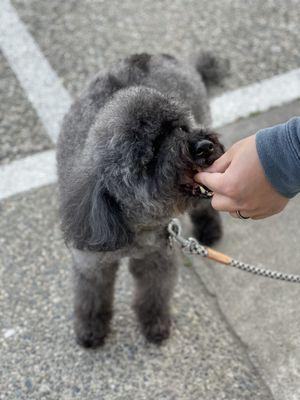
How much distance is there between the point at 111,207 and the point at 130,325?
1052 mm

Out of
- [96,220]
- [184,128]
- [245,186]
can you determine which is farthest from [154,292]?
[245,186]

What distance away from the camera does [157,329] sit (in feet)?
9.64

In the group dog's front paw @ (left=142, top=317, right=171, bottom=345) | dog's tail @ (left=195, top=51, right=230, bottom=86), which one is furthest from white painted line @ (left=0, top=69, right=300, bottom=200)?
dog's front paw @ (left=142, top=317, right=171, bottom=345)

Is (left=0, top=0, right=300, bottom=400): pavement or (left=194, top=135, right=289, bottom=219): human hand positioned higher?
(left=194, top=135, right=289, bottom=219): human hand

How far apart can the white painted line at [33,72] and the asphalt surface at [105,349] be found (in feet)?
4.14

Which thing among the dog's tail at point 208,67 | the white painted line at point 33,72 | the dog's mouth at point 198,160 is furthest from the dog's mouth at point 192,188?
the white painted line at point 33,72

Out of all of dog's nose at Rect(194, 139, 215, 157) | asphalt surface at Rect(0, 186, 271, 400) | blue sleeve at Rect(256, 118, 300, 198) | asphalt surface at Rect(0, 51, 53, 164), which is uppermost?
blue sleeve at Rect(256, 118, 300, 198)

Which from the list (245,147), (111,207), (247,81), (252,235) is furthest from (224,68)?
(245,147)

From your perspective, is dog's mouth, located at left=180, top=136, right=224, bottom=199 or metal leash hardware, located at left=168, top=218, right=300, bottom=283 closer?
dog's mouth, located at left=180, top=136, right=224, bottom=199

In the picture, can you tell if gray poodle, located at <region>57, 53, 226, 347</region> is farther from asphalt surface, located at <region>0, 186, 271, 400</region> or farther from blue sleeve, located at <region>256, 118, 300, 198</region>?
blue sleeve, located at <region>256, 118, 300, 198</region>

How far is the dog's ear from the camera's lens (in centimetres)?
227

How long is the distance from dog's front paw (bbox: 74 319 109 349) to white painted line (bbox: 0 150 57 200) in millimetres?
1208

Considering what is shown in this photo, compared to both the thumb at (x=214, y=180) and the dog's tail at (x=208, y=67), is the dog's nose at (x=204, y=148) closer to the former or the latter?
the thumb at (x=214, y=180)

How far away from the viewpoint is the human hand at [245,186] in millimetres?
1792
